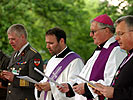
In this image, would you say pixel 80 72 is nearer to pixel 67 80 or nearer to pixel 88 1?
pixel 67 80

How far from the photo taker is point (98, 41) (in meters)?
4.67

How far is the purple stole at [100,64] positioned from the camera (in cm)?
445

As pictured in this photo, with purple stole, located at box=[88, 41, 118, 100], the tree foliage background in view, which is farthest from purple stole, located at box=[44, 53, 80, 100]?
the tree foliage background

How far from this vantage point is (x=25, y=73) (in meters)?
5.71

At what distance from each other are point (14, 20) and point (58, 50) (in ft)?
35.6

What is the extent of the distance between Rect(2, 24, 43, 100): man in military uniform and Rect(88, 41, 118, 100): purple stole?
53.1 inches

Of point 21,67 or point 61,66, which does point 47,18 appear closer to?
point 21,67

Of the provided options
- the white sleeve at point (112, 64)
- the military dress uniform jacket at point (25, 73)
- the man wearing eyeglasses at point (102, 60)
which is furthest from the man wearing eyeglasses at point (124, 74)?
the military dress uniform jacket at point (25, 73)

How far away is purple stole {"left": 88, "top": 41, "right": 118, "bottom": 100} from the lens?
4.45 meters

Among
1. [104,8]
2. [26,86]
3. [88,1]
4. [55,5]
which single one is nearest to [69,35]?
[55,5]

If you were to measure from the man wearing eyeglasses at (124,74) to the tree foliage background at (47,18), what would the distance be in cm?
564

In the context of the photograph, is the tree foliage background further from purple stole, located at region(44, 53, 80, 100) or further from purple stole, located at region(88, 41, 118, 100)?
purple stole, located at region(88, 41, 118, 100)

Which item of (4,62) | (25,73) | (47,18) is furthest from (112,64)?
(47,18)

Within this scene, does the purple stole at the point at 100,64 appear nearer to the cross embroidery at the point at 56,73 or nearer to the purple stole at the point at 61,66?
the purple stole at the point at 61,66
